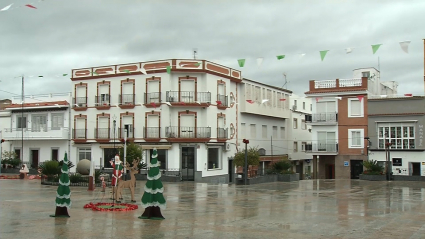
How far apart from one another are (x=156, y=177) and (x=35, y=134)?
35792mm

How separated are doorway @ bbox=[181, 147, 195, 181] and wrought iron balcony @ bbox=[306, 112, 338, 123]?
1217cm

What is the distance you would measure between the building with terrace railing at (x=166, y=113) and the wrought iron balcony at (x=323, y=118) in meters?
7.33

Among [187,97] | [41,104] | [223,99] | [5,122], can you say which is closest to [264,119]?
[223,99]

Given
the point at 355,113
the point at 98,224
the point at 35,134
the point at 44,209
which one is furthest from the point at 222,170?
the point at 98,224

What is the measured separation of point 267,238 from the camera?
12.1 meters

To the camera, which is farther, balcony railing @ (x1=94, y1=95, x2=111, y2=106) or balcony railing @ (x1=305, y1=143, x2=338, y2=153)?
balcony railing @ (x1=305, y1=143, x2=338, y2=153)

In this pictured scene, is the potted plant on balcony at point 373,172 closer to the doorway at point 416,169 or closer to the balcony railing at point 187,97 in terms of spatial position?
the doorway at point 416,169

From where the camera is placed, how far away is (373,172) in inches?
1580

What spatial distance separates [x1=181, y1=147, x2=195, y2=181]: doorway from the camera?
40991 mm

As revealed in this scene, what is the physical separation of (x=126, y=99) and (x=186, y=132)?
6.42 metres

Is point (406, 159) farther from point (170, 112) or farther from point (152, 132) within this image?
point (152, 132)

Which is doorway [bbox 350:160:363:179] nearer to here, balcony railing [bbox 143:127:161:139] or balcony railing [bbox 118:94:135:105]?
balcony railing [bbox 143:127:161:139]

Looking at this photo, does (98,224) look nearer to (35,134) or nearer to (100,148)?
(100,148)

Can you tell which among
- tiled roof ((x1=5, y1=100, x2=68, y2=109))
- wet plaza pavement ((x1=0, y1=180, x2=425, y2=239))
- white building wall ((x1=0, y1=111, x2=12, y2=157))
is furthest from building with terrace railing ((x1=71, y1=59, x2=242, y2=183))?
wet plaza pavement ((x1=0, y1=180, x2=425, y2=239))
